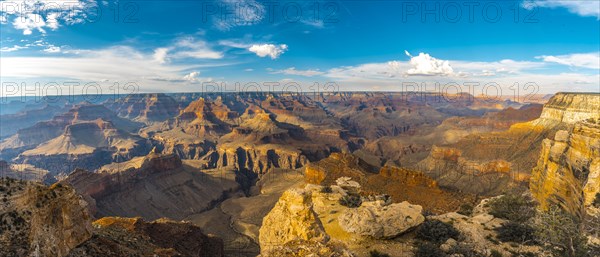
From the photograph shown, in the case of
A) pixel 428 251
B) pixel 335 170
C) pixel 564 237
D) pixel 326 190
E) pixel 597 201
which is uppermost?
pixel 564 237

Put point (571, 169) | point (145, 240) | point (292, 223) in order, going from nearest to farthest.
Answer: point (292, 223), point (145, 240), point (571, 169)

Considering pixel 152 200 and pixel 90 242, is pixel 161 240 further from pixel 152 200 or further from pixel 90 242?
pixel 152 200

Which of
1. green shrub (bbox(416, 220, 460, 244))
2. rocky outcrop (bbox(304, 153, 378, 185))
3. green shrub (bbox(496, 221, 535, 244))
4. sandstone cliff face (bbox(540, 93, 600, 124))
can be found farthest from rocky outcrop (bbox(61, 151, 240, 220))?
sandstone cliff face (bbox(540, 93, 600, 124))

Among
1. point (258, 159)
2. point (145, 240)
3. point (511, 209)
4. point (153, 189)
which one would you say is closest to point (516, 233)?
point (511, 209)

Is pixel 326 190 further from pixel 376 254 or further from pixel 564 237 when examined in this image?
pixel 564 237

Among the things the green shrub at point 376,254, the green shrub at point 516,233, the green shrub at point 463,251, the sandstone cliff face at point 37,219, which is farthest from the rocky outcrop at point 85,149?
the green shrub at point 516,233

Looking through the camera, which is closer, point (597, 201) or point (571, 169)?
point (597, 201)

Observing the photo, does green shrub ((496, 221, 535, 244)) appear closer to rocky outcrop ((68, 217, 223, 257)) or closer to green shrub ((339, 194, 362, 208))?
green shrub ((339, 194, 362, 208))
